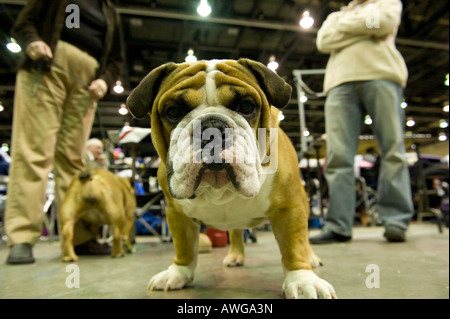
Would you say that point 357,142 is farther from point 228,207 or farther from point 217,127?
point 217,127

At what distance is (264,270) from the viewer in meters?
1.16

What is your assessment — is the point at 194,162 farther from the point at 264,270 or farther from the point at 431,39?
the point at 431,39

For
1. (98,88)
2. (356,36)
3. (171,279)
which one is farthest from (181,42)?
(171,279)

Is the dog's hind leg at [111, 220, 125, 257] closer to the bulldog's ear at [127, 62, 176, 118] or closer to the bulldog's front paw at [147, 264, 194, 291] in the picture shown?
the bulldog's front paw at [147, 264, 194, 291]

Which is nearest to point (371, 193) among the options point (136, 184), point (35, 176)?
point (136, 184)

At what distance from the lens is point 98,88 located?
768 mm

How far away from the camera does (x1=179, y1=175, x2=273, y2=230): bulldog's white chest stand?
2.28ft

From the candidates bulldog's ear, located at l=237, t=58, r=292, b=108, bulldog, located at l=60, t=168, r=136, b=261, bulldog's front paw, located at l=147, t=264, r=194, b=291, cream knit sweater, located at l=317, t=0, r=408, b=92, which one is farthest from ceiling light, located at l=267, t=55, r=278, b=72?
bulldog, located at l=60, t=168, r=136, b=261

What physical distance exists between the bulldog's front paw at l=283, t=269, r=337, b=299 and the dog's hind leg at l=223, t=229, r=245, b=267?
54 cm

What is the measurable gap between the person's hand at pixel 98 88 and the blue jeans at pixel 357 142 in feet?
3.57

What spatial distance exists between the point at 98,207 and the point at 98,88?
88cm

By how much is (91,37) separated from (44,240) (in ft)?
7.25

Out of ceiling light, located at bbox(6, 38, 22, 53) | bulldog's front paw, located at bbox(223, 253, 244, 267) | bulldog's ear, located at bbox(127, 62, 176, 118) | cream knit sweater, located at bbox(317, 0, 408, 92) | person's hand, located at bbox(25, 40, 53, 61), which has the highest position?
cream knit sweater, located at bbox(317, 0, 408, 92)

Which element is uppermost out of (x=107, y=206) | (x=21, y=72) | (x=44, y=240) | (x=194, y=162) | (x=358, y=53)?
(x=358, y=53)
